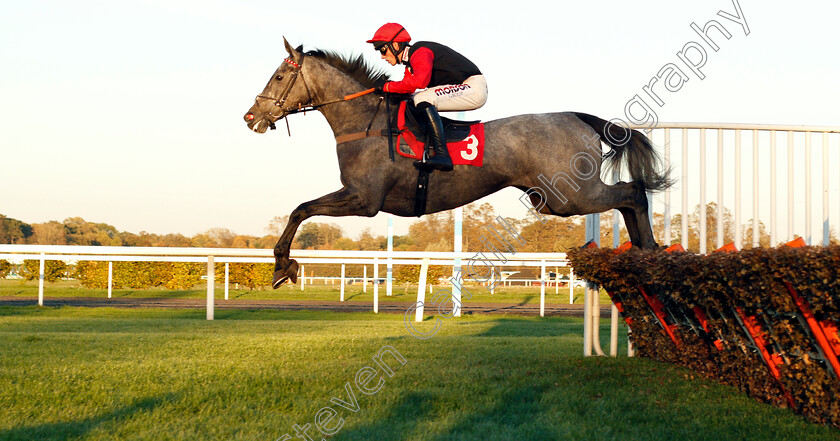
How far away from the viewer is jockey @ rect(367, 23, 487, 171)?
13.5ft

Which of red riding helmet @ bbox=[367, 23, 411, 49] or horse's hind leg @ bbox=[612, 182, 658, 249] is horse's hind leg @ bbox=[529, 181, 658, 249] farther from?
red riding helmet @ bbox=[367, 23, 411, 49]

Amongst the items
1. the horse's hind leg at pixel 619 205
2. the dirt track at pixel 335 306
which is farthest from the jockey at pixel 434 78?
the dirt track at pixel 335 306

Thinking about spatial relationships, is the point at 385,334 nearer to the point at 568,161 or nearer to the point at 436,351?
the point at 436,351

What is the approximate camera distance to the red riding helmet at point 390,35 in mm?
4207

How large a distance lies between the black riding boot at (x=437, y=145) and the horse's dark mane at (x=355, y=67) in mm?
701

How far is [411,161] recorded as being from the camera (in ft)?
13.7

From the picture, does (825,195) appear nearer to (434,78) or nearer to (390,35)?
(434,78)

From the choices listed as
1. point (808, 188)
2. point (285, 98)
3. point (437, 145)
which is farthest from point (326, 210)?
point (808, 188)

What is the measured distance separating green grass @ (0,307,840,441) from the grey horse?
2.82ft

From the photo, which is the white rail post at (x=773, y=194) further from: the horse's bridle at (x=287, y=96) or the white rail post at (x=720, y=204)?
the horse's bridle at (x=287, y=96)

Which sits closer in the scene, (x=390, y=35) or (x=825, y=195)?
(x=390, y=35)

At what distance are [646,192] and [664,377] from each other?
1.49 metres

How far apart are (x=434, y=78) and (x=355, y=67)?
63 centimetres

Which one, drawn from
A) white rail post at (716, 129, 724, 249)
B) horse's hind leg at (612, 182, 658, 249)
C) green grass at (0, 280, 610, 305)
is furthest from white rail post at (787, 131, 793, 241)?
green grass at (0, 280, 610, 305)
